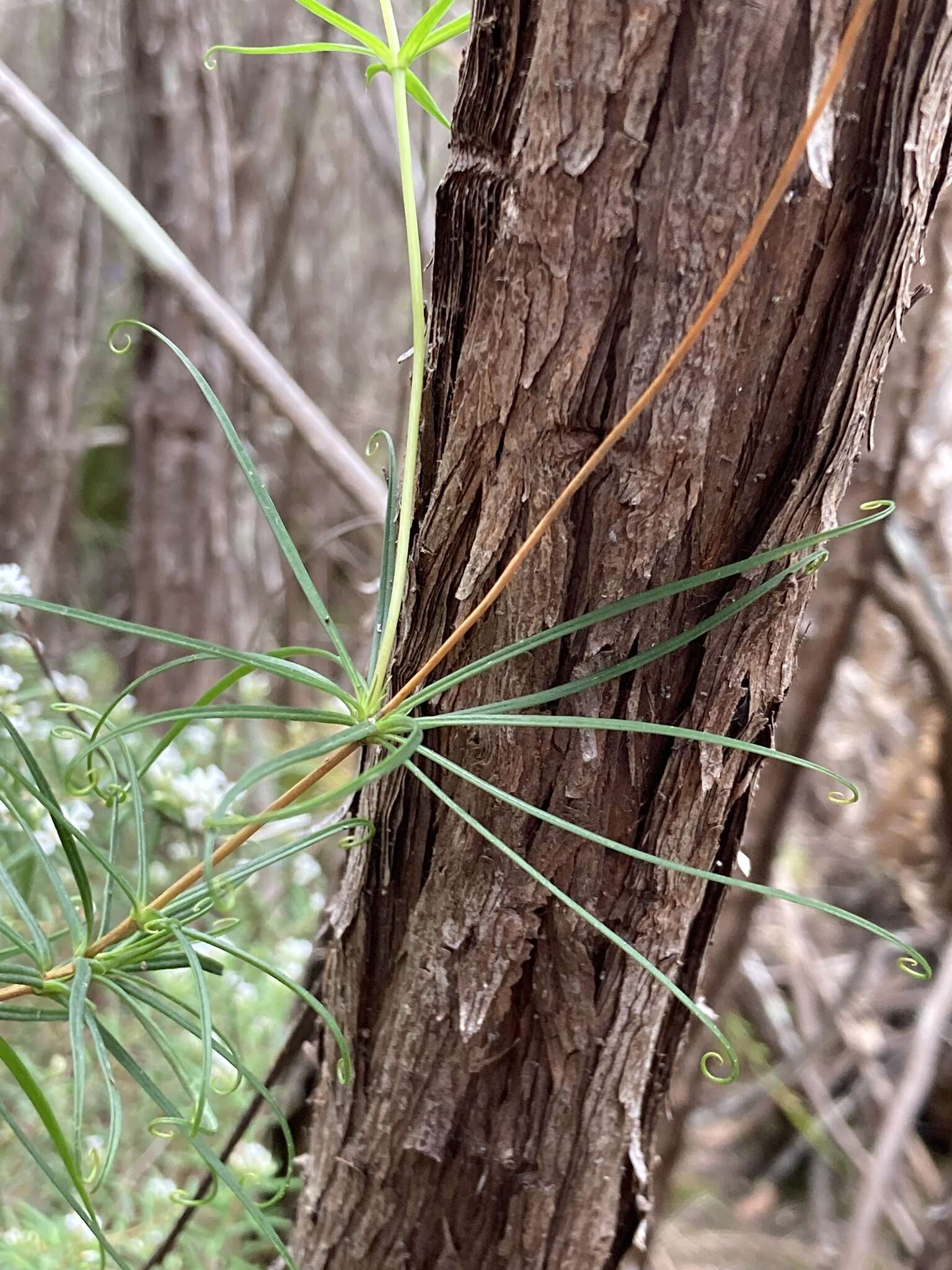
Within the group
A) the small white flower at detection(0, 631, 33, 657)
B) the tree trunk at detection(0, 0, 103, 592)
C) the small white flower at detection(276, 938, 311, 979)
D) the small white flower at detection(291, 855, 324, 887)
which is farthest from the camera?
the tree trunk at detection(0, 0, 103, 592)

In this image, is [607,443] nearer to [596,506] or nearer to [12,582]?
[596,506]

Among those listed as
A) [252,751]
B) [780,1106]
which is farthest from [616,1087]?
[780,1106]

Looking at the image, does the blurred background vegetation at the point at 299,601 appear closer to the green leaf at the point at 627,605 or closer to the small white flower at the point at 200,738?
the small white flower at the point at 200,738

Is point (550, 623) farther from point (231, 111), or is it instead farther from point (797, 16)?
point (231, 111)

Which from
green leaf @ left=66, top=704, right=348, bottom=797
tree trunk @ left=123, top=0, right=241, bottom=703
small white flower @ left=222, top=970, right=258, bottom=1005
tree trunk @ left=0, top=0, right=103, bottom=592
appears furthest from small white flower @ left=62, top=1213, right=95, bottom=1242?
tree trunk @ left=0, top=0, right=103, bottom=592

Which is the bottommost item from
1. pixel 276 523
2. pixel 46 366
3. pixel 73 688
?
pixel 276 523

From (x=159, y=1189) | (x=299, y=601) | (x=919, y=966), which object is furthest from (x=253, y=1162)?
(x=299, y=601)

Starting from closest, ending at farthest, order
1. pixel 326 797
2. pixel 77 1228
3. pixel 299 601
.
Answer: pixel 326 797 → pixel 77 1228 → pixel 299 601

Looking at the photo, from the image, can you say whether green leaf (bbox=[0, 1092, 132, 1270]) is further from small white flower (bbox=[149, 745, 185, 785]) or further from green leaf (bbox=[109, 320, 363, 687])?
small white flower (bbox=[149, 745, 185, 785])
